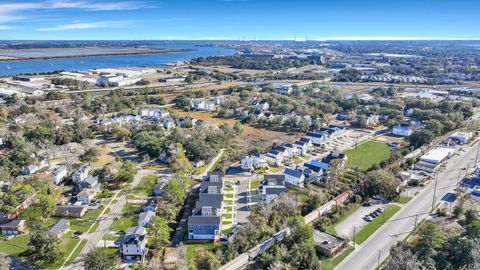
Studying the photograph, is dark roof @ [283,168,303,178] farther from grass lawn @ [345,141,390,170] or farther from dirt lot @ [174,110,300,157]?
dirt lot @ [174,110,300,157]

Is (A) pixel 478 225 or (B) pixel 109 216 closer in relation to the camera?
(A) pixel 478 225

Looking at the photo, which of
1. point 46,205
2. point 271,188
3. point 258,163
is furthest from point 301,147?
point 46,205

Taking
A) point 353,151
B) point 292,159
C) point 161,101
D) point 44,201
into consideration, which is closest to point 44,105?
point 161,101

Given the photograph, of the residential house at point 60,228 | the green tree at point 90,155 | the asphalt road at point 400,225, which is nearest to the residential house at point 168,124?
the green tree at point 90,155

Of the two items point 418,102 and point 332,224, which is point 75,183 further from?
point 418,102

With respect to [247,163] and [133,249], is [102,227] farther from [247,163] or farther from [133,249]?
[247,163]

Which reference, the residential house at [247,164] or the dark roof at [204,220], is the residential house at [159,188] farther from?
the residential house at [247,164]
